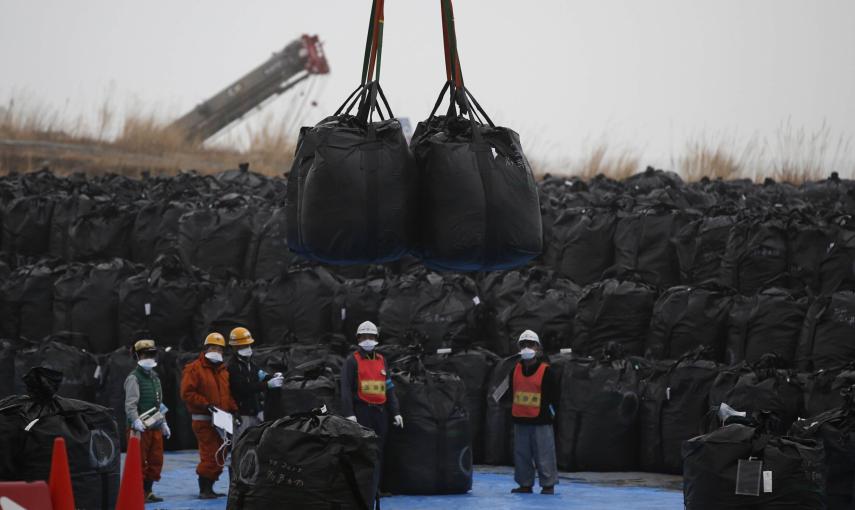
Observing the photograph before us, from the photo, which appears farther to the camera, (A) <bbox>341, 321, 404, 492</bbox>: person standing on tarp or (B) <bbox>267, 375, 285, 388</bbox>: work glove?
(B) <bbox>267, 375, 285, 388</bbox>: work glove

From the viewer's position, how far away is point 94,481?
27.3 feet

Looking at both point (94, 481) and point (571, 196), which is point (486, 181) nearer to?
point (94, 481)

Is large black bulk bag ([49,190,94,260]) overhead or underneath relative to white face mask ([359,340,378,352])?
overhead

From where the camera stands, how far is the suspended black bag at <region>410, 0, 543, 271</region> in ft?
22.0

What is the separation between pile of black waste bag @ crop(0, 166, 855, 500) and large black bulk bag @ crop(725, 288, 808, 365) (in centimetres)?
2

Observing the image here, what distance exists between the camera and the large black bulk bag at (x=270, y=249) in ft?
52.0

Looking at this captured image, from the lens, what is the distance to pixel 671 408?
41.8ft

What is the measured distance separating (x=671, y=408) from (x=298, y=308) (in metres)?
4.18

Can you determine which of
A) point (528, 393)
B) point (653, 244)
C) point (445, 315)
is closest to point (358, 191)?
point (528, 393)

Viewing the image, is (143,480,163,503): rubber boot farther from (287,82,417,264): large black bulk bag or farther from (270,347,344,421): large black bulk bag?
(287,82,417,264): large black bulk bag

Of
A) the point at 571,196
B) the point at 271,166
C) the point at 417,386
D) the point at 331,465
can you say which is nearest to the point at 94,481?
the point at 331,465

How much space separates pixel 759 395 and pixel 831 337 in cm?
119

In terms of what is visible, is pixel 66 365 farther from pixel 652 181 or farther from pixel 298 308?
pixel 652 181

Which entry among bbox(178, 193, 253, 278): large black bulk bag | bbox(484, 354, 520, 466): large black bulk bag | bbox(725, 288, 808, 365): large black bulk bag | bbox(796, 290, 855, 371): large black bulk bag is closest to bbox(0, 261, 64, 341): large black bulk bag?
bbox(178, 193, 253, 278): large black bulk bag
